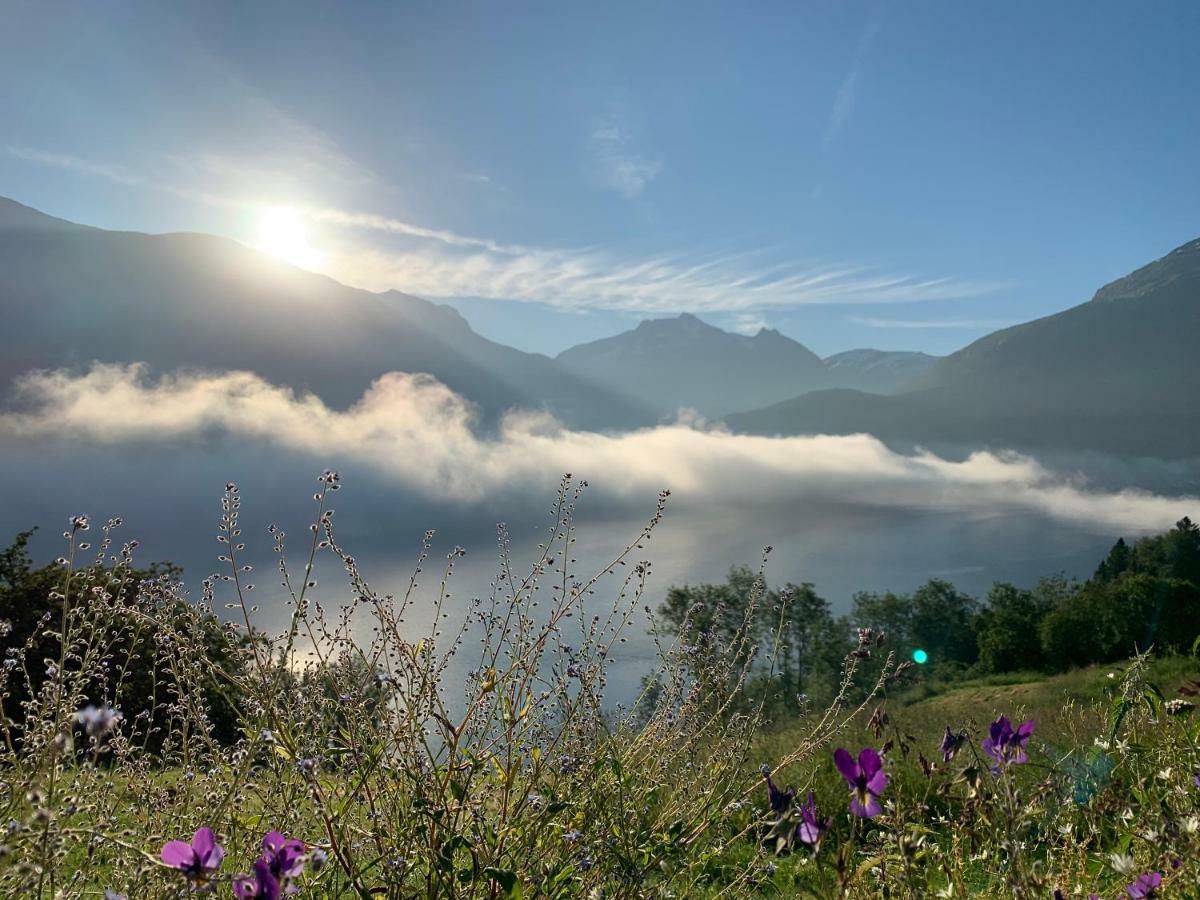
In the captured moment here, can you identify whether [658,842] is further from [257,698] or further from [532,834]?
[257,698]

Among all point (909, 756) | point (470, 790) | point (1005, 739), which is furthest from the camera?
point (909, 756)

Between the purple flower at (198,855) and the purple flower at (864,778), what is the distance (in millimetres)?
1040

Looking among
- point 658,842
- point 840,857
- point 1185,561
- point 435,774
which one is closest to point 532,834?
point 435,774

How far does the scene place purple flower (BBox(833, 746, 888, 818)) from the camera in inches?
51.9

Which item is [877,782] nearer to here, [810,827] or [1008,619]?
[810,827]

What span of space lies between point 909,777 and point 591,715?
11.8 feet

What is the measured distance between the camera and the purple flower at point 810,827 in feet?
Result: 4.32

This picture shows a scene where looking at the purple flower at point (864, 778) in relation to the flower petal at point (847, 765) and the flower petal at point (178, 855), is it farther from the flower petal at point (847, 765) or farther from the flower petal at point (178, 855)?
the flower petal at point (178, 855)

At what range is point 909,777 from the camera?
5.15m

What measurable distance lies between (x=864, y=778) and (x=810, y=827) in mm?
145

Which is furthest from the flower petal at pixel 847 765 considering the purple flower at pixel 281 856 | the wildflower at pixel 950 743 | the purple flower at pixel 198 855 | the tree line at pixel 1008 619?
the tree line at pixel 1008 619

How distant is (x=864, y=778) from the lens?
1.35 metres

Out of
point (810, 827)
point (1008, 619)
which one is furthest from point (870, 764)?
point (1008, 619)

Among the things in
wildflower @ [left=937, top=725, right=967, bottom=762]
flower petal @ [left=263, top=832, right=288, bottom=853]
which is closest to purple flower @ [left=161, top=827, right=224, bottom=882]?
flower petal @ [left=263, top=832, right=288, bottom=853]
